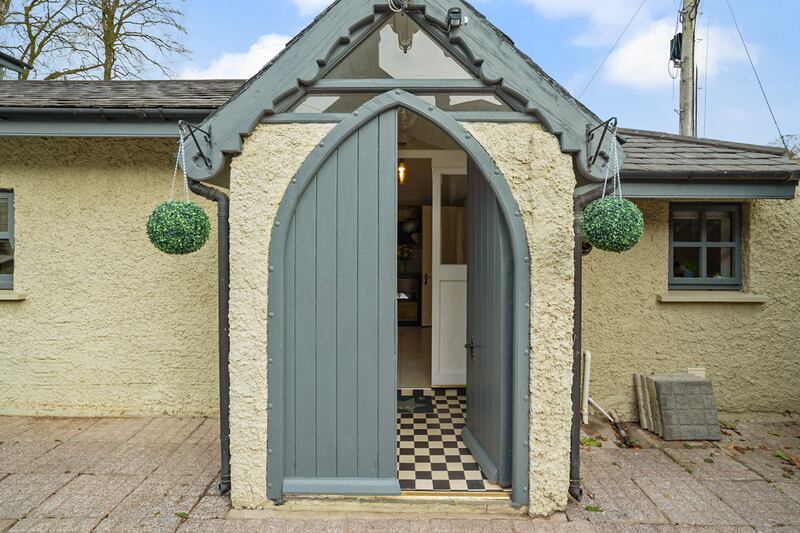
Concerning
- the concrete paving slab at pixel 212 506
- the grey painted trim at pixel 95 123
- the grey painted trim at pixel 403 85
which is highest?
the grey painted trim at pixel 95 123

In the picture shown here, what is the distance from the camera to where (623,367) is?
525cm

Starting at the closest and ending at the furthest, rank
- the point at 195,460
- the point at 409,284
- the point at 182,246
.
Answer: the point at 182,246, the point at 195,460, the point at 409,284

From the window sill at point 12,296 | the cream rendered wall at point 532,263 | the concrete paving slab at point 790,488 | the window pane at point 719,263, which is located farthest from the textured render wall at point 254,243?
the window pane at point 719,263

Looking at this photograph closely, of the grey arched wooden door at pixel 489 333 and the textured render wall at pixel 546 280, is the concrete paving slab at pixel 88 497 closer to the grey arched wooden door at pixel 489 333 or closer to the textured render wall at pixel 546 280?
the grey arched wooden door at pixel 489 333

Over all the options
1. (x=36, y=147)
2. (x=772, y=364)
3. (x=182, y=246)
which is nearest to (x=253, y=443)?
(x=182, y=246)

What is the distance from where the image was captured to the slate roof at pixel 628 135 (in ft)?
15.2

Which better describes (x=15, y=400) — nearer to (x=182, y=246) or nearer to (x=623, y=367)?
(x=182, y=246)

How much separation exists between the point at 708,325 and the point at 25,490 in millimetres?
6784

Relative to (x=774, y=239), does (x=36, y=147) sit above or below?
above

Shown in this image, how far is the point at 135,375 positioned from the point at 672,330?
6186 mm

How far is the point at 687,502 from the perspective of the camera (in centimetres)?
352

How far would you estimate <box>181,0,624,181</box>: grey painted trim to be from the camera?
124 inches

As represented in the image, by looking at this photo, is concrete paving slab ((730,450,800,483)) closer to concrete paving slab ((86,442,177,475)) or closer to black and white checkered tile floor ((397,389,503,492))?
black and white checkered tile floor ((397,389,503,492))

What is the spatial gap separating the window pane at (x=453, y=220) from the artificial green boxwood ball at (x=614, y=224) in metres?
2.73
